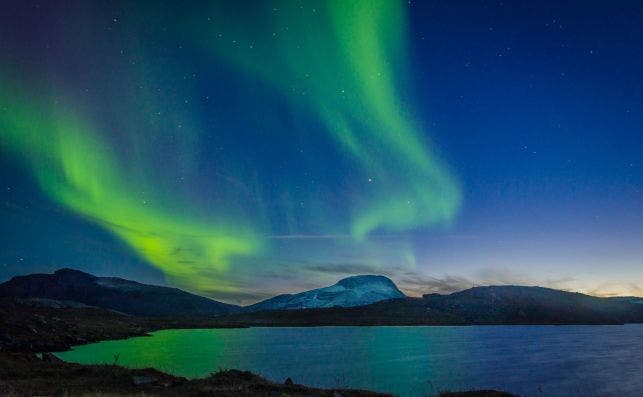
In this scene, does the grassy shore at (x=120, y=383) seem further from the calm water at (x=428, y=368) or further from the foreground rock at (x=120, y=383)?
the calm water at (x=428, y=368)

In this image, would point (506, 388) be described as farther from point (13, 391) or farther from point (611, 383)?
point (13, 391)

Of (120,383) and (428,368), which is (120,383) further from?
(428,368)

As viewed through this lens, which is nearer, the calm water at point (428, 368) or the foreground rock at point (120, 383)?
the foreground rock at point (120, 383)

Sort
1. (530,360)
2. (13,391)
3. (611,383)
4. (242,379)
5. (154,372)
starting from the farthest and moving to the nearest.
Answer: (530,360), (611,383), (154,372), (242,379), (13,391)

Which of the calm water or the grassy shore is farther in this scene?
the calm water

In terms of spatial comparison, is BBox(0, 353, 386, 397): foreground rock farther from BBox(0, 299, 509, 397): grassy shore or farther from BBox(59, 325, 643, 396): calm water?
BBox(59, 325, 643, 396): calm water

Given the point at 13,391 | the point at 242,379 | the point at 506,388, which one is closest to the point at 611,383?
the point at 506,388

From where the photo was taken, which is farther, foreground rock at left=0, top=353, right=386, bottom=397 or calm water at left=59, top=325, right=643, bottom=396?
calm water at left=59, top=325, right=643, bottom=396

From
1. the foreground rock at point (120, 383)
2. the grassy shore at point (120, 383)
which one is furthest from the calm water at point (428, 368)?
the foreground rock at point (120, 383)

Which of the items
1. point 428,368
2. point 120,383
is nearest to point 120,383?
point 120,383

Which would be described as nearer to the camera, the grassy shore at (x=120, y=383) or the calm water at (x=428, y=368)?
the grassy shore at (x=120, y=383)

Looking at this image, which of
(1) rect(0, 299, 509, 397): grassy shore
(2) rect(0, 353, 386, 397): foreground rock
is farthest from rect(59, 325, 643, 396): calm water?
(2) rect(0, 353, 386, 397): foreground rock

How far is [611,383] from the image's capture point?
→ 184ft

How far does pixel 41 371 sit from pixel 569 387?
171ft
